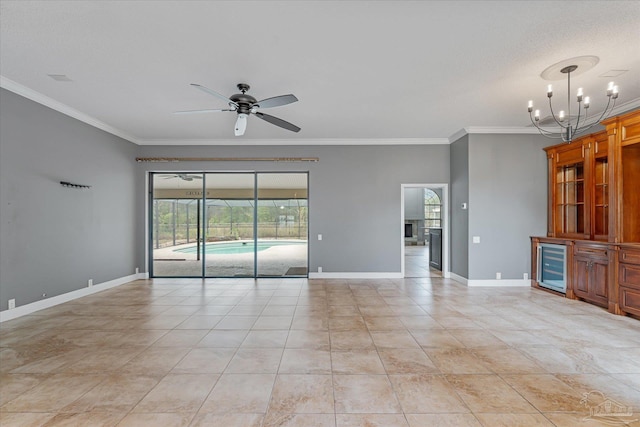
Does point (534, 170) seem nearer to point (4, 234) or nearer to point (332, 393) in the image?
point (332, 393)

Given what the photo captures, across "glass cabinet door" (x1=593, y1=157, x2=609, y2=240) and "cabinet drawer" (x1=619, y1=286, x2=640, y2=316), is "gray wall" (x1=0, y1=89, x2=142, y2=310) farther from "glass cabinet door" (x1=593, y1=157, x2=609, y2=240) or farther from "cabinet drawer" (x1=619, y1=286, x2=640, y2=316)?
"glass cabinet door" (x1=593, y1=157, x2=609, y2=240)

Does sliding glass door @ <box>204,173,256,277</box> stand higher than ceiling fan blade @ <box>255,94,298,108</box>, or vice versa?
ceiling fan blade @ <box>255,94,298,108</box>

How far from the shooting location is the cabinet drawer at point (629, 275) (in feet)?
12.4

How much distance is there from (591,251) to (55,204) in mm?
8148

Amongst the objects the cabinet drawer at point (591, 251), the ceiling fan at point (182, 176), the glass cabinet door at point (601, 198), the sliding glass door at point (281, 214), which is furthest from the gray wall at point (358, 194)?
the cabinet drawer at point (591, 251)

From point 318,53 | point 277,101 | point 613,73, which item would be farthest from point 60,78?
point 613,73

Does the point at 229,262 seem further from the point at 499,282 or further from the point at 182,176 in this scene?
the point at 499,282

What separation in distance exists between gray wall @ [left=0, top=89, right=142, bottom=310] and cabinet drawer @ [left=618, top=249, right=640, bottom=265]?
804 centimetres

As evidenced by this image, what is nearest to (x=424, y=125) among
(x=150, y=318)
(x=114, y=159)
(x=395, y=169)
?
(x=395, y=169)

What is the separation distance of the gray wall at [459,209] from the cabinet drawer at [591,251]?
1.62 m

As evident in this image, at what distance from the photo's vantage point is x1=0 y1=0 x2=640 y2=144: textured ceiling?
2.47 metres

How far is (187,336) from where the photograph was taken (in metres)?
3.36

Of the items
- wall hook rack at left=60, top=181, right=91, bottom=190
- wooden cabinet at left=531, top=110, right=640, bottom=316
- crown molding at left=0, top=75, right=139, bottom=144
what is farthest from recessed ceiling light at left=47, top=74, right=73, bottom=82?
wooden cabinet at left=531, top=110, right=640, bottom=316

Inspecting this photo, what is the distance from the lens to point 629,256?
3869mm
